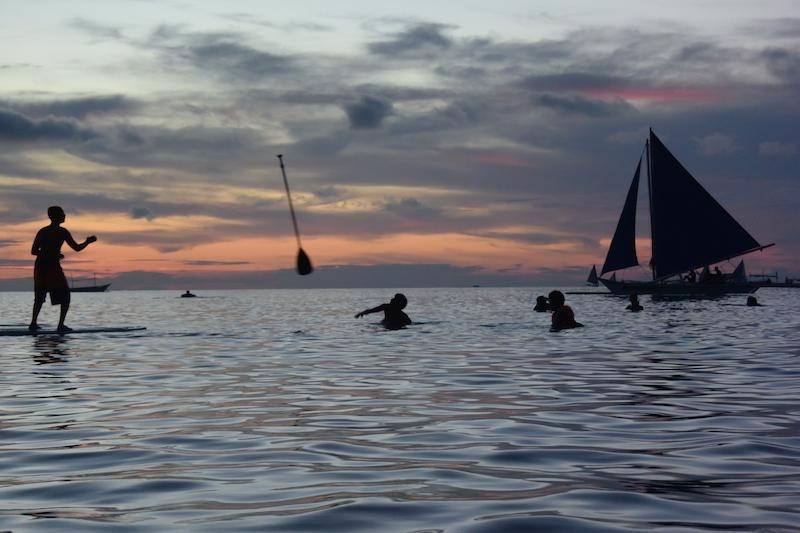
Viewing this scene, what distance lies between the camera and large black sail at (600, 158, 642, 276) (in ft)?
255

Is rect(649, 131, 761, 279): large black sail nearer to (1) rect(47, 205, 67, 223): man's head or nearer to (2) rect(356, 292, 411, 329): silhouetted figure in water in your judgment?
(2) rect(356, 292, 411, 329): silhouetted figure in water

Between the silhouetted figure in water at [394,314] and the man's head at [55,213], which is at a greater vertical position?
the man's head at [55,213]

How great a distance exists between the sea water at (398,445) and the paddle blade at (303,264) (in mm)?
2478

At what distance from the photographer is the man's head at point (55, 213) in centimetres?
2061

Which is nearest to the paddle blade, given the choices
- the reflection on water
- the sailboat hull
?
the reflection on water

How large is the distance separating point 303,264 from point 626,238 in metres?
63.7

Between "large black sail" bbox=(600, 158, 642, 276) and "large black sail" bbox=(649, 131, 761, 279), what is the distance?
21.5 ft

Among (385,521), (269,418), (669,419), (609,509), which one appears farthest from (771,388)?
(385,521)

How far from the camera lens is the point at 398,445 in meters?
7.69

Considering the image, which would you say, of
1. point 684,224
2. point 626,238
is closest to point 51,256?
point 684,224

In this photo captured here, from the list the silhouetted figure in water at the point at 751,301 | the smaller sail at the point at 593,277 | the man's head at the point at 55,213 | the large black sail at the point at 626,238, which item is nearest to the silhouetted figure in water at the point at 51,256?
the man's head at the point at 55,213

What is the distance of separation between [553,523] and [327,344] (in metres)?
17.3

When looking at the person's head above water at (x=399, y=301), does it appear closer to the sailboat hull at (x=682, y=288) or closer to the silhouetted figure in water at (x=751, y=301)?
the silhouetted figure in water at (x=751, y=301)

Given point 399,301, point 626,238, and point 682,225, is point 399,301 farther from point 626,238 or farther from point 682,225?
point 626,238
